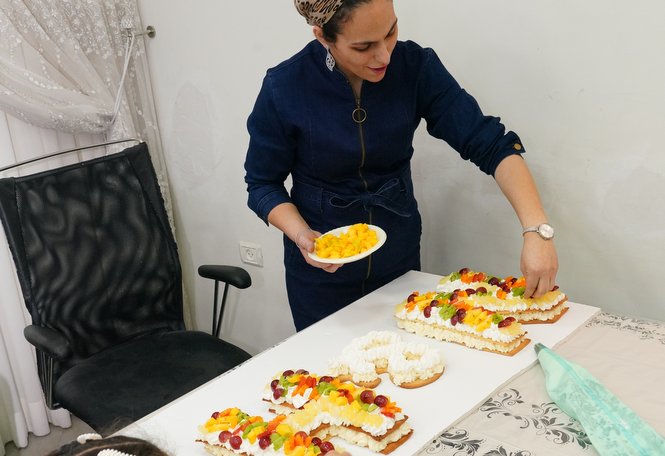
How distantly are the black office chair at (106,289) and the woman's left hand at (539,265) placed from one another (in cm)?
94

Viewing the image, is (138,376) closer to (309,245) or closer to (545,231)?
(309,245)

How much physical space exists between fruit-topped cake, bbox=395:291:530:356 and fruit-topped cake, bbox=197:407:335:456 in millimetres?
454

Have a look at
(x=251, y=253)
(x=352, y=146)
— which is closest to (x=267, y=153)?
(x=352, y=146)

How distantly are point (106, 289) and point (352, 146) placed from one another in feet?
3.28

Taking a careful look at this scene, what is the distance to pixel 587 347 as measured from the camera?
138 cm

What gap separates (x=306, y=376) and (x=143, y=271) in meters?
1.09

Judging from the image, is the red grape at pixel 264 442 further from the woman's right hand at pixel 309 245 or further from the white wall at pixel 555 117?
the white wall at pixel 555 117

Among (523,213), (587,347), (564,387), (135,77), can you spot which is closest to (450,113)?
(523,213)

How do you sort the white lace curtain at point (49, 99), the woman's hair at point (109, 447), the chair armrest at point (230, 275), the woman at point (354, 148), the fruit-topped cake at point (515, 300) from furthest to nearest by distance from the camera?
the white lace curtain at point (49, 99), the chair armrest at point (230, 275), the woman at point (354, 148), the fruit-topped cake at point (515, 300), the woman's hair at point (109, 447)

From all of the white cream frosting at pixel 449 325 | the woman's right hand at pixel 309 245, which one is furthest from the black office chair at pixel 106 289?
the white cream frosting at pixel 449 325

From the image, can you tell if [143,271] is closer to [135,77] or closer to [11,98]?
[11,98]

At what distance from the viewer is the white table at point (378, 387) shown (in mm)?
1182

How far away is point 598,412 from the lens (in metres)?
1.11

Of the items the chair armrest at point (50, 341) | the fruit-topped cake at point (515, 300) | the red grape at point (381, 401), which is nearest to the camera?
the red grape at point (381, 401)
